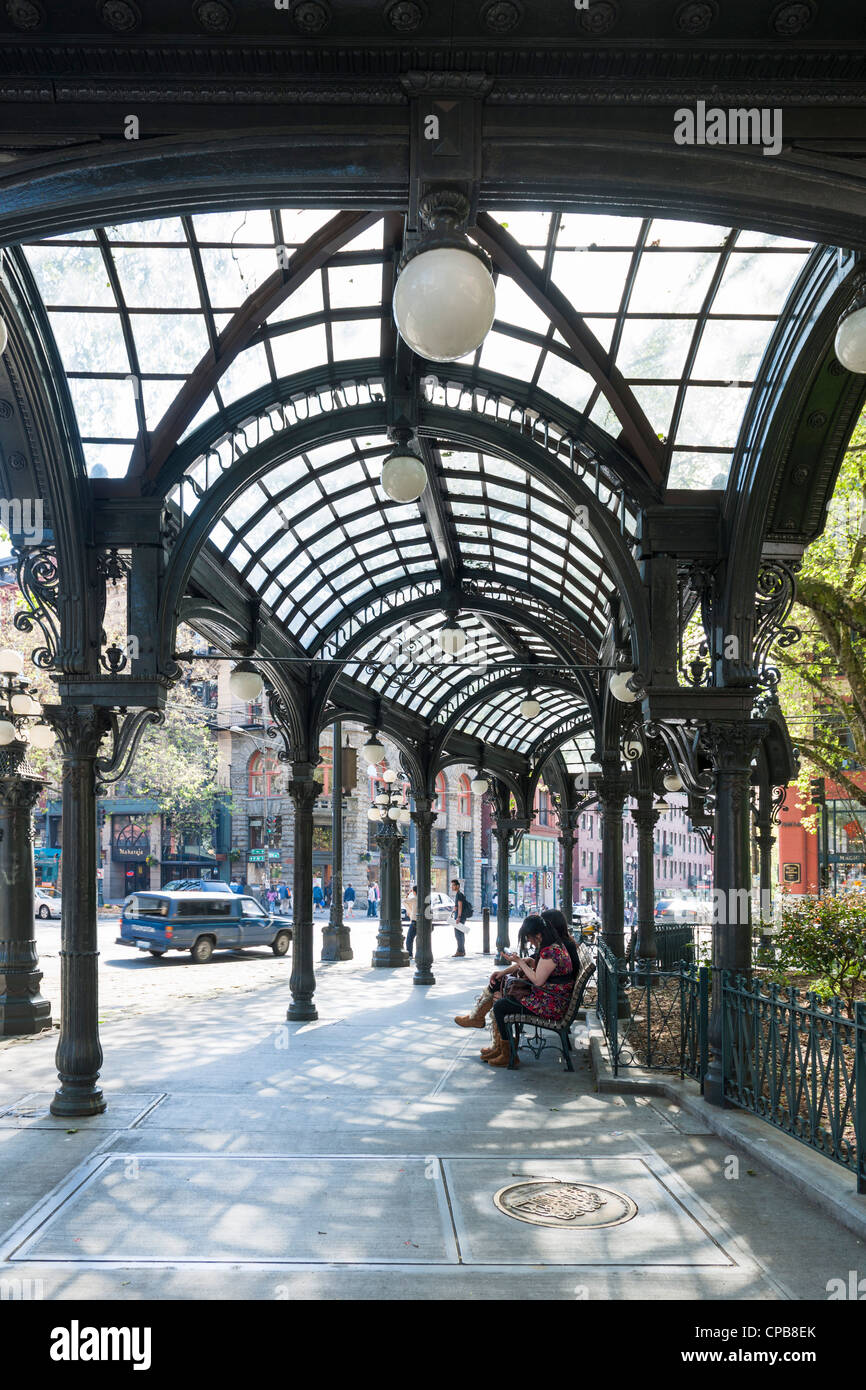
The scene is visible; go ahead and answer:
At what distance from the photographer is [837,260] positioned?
6953 mm

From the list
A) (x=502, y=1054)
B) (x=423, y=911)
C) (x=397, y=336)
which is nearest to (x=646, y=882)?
(x=423, y=911)

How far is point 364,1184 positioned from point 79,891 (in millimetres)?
4026

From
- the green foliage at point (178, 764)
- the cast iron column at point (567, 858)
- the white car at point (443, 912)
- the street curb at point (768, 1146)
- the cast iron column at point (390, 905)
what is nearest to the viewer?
the street curb at point (768, 1146)

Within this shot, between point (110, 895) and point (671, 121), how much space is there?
2262 inches

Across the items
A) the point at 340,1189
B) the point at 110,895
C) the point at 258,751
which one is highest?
the point at 258,751

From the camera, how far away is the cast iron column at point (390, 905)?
81.3 ft

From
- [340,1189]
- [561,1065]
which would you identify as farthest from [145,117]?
[561,1065]

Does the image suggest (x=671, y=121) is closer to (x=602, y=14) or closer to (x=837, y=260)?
(x=602, y=14)

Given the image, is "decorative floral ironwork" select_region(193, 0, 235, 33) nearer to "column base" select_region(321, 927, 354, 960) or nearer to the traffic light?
"column base" select_region(321, 927, 354, 960)

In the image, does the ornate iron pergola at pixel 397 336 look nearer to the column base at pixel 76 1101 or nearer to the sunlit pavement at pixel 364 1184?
the column base at pixel 76 1101

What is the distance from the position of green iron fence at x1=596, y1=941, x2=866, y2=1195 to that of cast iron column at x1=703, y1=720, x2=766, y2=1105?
11.7 inches

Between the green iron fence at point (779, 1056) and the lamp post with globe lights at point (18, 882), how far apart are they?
7469mm
